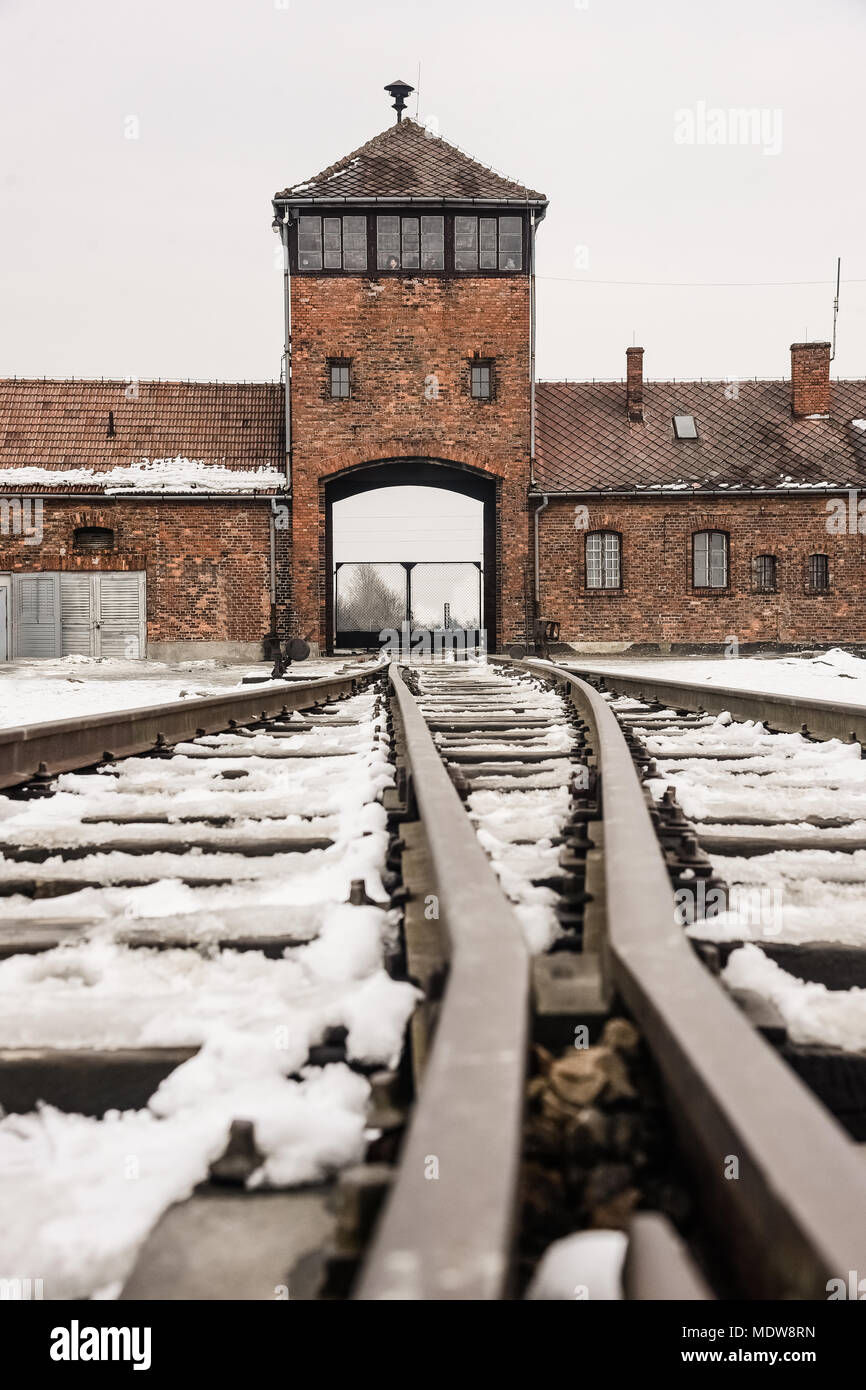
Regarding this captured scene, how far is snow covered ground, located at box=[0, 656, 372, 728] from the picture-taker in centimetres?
905

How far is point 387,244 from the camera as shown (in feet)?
77.2

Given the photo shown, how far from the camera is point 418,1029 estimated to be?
4.52ft

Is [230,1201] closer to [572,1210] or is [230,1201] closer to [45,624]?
[572,1210]

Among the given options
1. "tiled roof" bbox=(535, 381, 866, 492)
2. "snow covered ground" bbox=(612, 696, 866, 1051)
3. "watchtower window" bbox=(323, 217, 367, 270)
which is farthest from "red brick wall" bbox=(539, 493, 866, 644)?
"snow covered ground" bbox=(612, 696, 866, 1051)

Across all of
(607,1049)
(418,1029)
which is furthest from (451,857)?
(607,1049)

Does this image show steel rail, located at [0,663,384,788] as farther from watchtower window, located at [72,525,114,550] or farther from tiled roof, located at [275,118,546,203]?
tiled roof, located at [275,118,546,203]

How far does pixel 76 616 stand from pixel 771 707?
65.4 feet

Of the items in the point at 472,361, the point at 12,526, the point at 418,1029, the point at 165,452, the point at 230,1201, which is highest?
the point at 472,361

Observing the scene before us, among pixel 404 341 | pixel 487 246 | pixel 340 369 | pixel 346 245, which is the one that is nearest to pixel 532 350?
pixel 487 246

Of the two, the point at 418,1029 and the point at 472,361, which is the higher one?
the point at 472,361

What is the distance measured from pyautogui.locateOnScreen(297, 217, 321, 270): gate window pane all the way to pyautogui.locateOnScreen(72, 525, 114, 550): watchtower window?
742cm

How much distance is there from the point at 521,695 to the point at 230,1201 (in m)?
8.24

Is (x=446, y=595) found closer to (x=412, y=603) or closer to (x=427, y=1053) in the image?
(x=412, y=603)

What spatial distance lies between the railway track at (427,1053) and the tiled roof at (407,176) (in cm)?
2294
